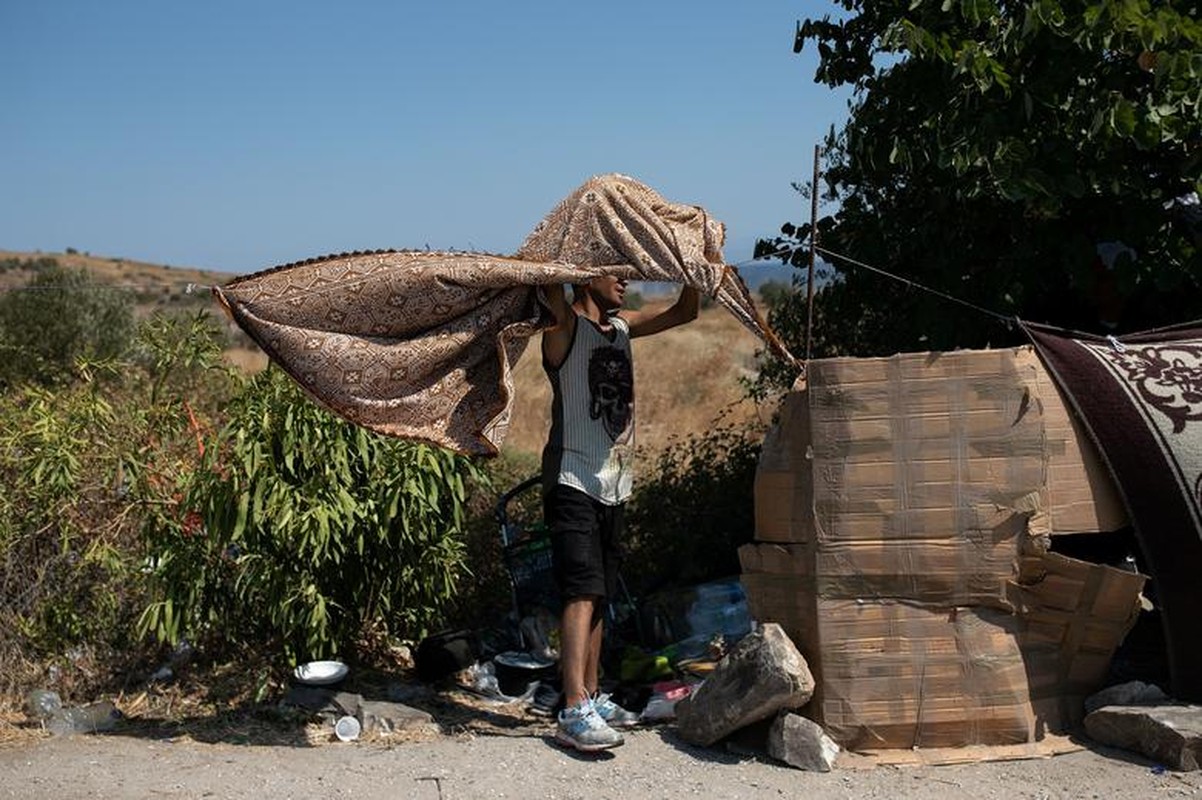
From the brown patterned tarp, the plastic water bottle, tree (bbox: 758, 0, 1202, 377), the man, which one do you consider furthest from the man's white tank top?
the plastic water bottle

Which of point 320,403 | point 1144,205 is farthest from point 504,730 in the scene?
point 1144,205

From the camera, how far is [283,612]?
5.72 meters

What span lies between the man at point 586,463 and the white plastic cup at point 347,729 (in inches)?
33.5

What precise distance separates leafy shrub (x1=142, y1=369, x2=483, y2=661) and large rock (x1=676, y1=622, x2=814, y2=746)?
1.55m

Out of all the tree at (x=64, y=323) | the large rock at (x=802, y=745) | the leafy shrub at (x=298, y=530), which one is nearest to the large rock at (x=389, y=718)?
the leafy shrub at (x=298, y=530)

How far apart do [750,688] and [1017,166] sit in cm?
243

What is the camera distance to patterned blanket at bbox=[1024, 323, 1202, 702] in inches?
196

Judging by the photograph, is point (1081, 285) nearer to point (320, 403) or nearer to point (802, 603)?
point (802, 603)

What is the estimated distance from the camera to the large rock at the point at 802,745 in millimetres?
4801

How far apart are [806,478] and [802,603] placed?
1.54 feet

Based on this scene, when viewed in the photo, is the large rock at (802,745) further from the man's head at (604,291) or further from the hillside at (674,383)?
the hillside at (674,383)

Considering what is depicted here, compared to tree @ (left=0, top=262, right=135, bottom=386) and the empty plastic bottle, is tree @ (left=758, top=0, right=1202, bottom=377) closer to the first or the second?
the empty plastic bottle

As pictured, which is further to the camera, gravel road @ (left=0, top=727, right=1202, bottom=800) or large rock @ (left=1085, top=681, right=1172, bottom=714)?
large rock @ (left=1085, top=681, right=1172, bottom=714)

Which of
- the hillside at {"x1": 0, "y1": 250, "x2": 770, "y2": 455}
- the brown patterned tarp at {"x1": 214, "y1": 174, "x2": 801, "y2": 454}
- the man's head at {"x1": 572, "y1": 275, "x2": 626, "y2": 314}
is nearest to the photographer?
the brown patterned tarp at {"x1": 214, "y1": 174, "x2": 801, "y2": 454}
